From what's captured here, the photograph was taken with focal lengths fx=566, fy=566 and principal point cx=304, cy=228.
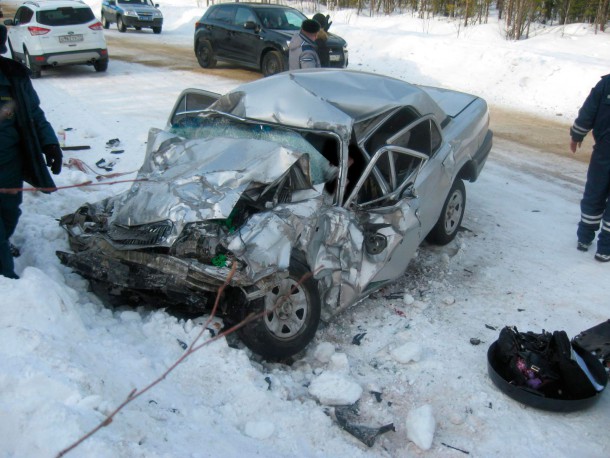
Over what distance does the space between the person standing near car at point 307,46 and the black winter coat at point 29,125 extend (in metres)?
3.92

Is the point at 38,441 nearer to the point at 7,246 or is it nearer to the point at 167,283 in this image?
the point at 167,283

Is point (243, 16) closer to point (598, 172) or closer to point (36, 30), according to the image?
point (36, 30)

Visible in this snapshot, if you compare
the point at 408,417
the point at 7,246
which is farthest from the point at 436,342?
the point at 7,246

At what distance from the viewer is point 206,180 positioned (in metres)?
4.04

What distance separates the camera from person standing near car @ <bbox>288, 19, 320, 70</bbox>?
24.6ft

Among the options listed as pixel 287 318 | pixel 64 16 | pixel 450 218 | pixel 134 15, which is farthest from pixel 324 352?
pixel 134 15

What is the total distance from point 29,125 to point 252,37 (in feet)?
32.4

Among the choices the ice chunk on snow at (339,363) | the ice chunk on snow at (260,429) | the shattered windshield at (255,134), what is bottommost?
the ice chunk on snow at (339,363)

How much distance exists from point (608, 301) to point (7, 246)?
4.75 m

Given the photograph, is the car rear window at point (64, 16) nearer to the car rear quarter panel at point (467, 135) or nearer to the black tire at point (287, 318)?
the car rear quarter panel at point (467, 135)

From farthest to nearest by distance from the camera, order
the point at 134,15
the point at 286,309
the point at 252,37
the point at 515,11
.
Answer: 1. the point at 134,15
2. the point at 515,11
3. the point at 252,37
4. the point at 286,309

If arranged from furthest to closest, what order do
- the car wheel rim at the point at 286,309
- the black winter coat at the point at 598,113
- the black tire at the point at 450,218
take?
the black tire at the point at 450,218, the black winter coat at the point at 598,113, the car wheel rim at the point at 286,309

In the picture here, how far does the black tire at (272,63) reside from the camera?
12.9 m

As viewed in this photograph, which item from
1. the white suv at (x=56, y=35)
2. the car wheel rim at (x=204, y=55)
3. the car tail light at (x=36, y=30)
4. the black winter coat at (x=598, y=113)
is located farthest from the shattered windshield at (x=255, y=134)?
the car wheel rim at (x=204, y=55)
